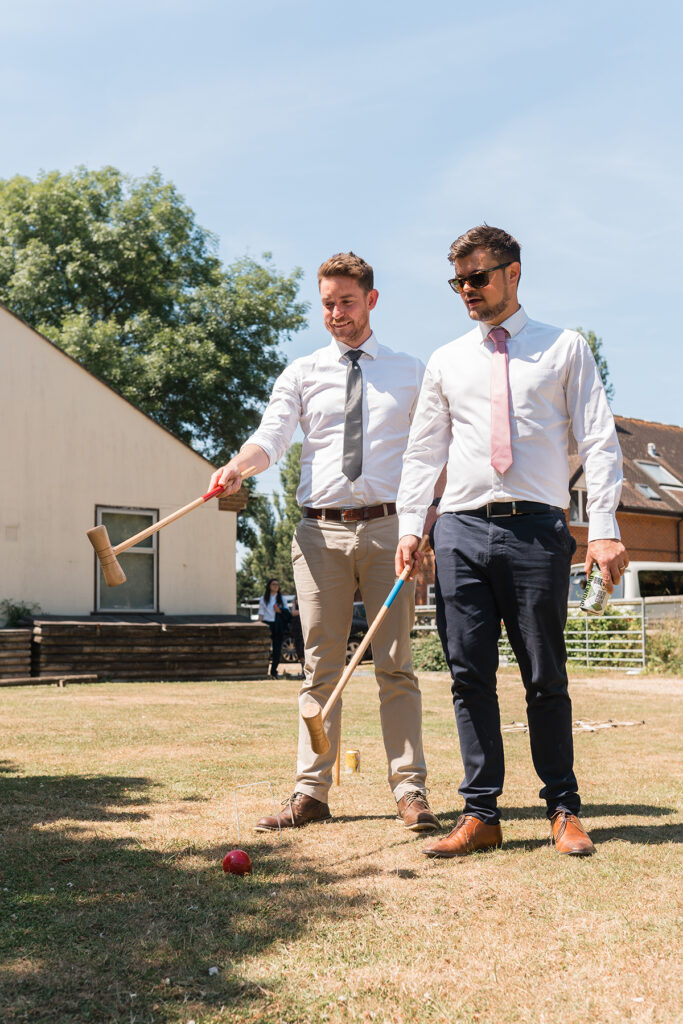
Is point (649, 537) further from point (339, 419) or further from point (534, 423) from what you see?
point (534, 423)

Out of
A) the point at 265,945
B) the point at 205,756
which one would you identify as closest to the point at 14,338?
the point at 205,756

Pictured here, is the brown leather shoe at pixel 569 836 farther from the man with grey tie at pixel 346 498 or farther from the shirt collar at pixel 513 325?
the shirt collar at pixel 513 325

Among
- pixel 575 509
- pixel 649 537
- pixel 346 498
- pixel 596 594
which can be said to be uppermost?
pixel 575 509

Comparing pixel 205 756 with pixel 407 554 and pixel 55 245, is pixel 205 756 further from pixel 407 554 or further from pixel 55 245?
pixel 55 245

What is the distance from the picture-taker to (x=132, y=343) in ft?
87.6

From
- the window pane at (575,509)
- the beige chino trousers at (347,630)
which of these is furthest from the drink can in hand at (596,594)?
the window pane at (575,509)

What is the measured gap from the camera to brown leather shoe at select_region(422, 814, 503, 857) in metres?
3.59

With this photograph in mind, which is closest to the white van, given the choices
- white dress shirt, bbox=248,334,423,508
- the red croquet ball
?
white dress shirt, bbox=248,334,423,508

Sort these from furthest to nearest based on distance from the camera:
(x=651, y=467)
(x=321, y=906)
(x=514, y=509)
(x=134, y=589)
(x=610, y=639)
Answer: (x=651, y=467)
(x=610, y=639)
(x=134, y=589)
(x=514, y=509)
(x=321, y=906)

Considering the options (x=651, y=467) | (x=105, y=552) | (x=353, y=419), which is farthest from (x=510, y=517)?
(x=651, y=467)

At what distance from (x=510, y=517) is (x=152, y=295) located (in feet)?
81.9

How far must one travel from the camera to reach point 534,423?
383cm

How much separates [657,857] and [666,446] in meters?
37.0

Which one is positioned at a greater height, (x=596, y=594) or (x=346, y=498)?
(x=346, y=498)
